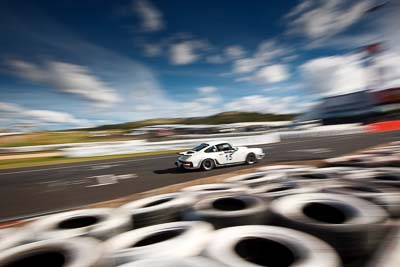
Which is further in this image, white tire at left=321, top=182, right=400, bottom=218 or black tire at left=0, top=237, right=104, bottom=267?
white tire at left=321, top=182, right=400, bottom=218

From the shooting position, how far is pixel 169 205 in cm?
410

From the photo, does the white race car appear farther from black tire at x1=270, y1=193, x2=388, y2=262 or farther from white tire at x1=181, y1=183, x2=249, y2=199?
black tire at x1=270, y1=193, x2=388, y2=262

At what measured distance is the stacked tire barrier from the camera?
8.24ft

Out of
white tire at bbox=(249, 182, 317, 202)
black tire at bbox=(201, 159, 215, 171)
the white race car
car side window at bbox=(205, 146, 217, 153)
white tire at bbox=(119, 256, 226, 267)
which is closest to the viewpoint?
white tire at bbox=(119, 256, 226, 267)

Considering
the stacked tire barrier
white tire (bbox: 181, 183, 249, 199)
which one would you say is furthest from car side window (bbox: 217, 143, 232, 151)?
the stacked tire barrier

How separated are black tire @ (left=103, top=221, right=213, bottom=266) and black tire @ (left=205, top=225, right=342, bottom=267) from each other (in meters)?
0.17

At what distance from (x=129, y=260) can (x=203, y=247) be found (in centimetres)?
75

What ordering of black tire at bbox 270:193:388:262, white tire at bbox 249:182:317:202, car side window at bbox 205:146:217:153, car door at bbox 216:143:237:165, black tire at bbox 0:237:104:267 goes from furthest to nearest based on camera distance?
car door at bbox 216:143:237:165 < car side window at bbox 205:146:217:153 < white tire at bbox 249:182:317:202 < black tire at bbox 270:193:388:262 < black tire at bbox 0:237:104:267

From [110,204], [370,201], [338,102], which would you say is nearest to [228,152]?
[110,204]

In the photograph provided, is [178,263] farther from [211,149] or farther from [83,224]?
[211,149]

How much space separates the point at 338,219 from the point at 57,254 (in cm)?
351

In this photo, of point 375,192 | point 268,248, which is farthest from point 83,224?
point 375,192

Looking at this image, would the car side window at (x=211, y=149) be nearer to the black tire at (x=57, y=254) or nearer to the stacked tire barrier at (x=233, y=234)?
the stacked tire barrier at (x=233, y=234)

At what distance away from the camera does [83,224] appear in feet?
14.0
